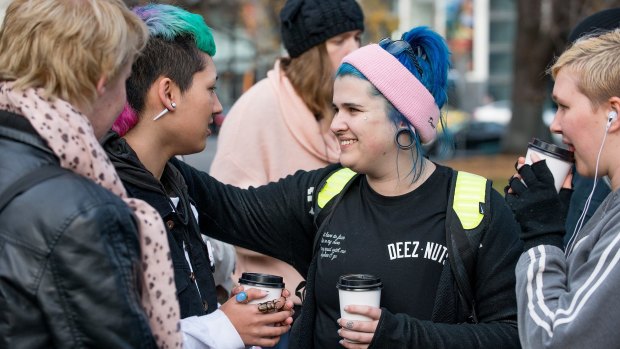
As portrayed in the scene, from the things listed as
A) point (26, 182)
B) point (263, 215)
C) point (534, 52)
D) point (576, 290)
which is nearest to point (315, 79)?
point (263, 215)

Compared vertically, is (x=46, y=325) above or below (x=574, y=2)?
above

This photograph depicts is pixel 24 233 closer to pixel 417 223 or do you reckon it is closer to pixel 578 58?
pixel 417 223

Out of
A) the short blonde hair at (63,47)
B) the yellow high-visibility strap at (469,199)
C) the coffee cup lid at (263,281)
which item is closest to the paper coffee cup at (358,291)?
the coffee cup lid at (263,281)

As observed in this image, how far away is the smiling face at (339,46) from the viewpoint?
4.71 m

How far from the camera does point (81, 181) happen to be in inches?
85.1

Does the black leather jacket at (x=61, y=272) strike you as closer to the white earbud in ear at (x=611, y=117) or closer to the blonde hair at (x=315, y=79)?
the white earbud in ear at (x=611, y=117)

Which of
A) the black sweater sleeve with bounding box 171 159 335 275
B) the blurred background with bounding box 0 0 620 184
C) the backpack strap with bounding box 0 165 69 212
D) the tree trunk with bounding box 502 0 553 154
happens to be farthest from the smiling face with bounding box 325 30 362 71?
the tree trunk with bounding box 502 0 553 154

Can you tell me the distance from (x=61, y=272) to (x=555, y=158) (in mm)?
1745

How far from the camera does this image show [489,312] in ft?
9.93

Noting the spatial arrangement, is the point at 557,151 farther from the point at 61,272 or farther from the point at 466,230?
the point at 61,272

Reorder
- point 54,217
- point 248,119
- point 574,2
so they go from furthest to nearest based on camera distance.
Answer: point 574,2 < point 248,119 < point 54,217

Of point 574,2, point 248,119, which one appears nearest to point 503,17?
point 574,2

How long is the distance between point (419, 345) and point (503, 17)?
53.6 m

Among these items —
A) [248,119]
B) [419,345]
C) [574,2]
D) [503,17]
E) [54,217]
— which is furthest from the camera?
[503,17]
